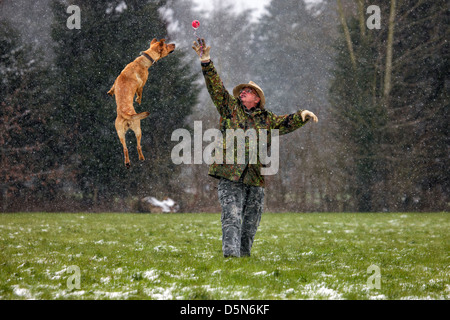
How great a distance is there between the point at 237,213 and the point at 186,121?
517 inches

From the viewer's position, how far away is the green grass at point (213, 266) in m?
3.75

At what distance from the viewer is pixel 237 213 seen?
5297 millimetres

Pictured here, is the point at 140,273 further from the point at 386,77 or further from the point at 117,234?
the point at 386,77

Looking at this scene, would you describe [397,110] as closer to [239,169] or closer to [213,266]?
[239,169]

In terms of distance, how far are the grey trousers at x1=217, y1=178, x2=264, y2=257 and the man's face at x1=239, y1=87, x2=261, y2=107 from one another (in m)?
0.89

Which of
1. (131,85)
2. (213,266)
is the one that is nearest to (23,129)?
(213,266)

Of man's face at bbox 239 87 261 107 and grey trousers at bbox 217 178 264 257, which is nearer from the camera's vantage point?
grey trousers at bbox 217 178 264 257

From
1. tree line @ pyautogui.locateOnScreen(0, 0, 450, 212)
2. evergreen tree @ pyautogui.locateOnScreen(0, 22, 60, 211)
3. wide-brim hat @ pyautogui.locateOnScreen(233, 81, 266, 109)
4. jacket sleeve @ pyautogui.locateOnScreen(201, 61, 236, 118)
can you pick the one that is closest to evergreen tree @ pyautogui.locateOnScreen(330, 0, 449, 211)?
tree line @ pyautogui.locateOnScreen(0, 0, 450, 212)

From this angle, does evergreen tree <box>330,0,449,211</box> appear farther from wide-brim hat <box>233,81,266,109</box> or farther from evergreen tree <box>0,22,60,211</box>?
wide-brim hat <box>233,81,266,109</box>

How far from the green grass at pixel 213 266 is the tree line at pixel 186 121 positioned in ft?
25.8

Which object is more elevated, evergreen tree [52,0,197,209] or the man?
evergreen tree [52,0,197,209]

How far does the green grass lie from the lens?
3752mm

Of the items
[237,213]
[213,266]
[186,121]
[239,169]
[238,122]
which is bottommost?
[213,266]

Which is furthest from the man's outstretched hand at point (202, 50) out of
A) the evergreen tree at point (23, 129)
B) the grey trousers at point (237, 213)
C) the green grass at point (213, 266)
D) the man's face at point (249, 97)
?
the evergreen tree at point (23, 129)
